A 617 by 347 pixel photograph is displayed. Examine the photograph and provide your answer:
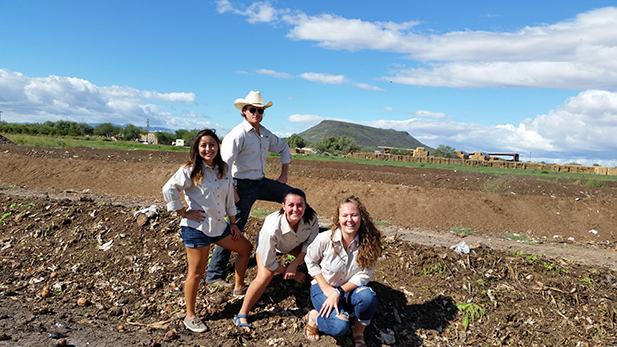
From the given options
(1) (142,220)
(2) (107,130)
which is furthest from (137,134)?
(1) (142,220)

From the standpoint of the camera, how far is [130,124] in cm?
10594

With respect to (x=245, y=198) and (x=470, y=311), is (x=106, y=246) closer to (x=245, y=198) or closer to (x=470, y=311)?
(x=245, y=198)

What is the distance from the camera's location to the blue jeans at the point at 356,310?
3943mm

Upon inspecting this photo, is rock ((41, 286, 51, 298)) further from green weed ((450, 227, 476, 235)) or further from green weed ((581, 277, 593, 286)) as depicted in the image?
green weed ((450, 227, 476, 235))

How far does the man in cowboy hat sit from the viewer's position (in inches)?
187

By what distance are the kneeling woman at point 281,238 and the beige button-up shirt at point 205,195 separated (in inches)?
18.7

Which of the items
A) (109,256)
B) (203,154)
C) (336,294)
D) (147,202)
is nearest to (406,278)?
(336,294)

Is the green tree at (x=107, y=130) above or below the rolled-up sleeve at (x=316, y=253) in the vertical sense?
above

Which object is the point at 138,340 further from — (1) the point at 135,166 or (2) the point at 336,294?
(1) the point at 135,166

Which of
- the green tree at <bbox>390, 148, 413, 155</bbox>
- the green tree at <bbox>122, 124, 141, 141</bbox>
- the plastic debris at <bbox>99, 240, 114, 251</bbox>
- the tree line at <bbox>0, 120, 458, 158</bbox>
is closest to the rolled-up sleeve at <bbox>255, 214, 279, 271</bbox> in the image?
the plastic debris at <bbox>99, 240, 114, 251</bbox>

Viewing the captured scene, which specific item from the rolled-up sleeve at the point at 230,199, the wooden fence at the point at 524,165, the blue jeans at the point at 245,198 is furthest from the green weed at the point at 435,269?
the wooden fence at the point at 524,165

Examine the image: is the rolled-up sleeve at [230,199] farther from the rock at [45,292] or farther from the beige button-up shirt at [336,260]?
the rock at [45,292]

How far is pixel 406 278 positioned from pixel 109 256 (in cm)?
416

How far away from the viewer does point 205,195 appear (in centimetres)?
414
